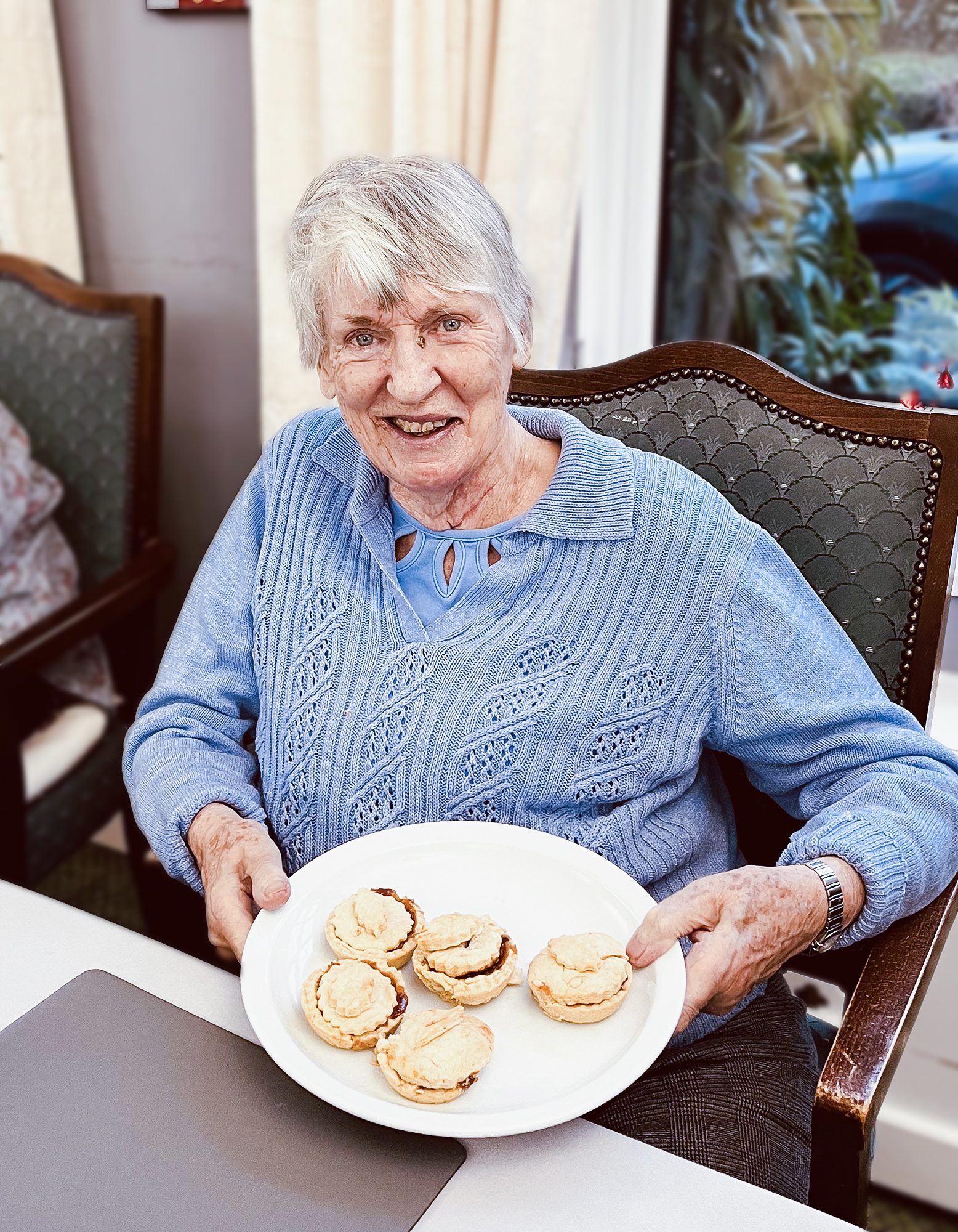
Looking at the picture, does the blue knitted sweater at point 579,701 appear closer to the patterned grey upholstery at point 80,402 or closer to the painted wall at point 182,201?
the patterned grey upholstery at point 80,402

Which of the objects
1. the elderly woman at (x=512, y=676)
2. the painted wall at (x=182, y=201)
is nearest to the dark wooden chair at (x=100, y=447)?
the painted wall at (x=182, y=201)

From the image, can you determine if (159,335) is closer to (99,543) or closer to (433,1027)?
(99,543)

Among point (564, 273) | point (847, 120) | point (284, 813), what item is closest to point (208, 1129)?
point (284, 813)

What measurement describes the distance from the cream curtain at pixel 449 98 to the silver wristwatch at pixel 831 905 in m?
0.97

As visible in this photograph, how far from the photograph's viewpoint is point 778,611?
111 cm

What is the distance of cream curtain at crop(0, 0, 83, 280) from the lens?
211 cm

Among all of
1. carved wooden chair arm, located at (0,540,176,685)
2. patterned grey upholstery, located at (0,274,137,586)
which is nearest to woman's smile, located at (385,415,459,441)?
carved wooden chair arm, located at (0,540,176,685)

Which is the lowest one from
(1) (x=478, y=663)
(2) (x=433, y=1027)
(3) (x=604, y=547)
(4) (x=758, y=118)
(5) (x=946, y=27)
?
(2) (x=433, y=1027)

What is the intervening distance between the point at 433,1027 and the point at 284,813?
0.43 metres

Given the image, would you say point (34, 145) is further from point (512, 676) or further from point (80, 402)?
point (512, 676)

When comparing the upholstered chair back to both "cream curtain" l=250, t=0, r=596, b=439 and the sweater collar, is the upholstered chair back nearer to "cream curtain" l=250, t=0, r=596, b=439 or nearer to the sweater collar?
the sweater collar

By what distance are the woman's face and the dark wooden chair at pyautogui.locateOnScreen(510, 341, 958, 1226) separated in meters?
0.24

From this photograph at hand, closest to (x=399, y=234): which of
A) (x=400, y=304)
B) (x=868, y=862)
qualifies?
(x=400, y=304)

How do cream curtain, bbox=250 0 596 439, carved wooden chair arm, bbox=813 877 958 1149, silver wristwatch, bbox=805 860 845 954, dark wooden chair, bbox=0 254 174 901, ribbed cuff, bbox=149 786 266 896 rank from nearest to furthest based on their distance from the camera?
carved wooden chair arm, bbox=813 877 958 1149
silver wristwatch, bbox=805 860 845 954
ribbed cuff, bbox=149 786 266 896
cream curtain, bbox=250 0 596 439
dark wooden chair, bbox=0 254 174 901
